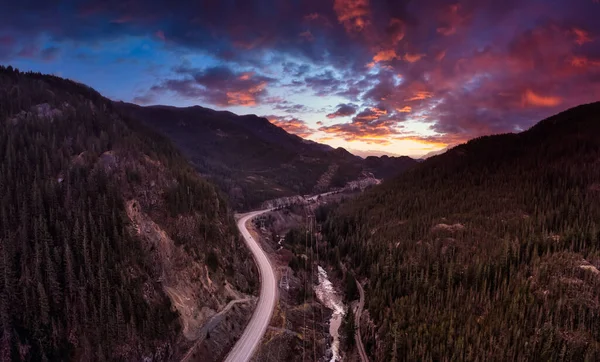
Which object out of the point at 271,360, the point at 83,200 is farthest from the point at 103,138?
the point at 271,360

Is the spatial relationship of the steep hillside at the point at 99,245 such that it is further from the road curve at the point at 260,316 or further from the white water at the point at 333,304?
the white water at the point at 333,304

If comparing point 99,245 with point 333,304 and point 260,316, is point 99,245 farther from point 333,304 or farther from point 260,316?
point 333,304

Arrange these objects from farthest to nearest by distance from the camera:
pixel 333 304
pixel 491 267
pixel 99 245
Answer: pixel 333 304, pixel 491 267, pixel 99 245

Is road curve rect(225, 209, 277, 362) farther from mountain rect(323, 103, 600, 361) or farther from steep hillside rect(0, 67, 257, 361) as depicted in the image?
mountain rect(323, 103, 600, 361)

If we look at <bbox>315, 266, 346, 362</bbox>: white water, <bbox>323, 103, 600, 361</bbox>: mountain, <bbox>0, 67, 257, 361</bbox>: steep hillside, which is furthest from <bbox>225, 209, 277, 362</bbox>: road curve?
<bbox>323, 103, 600, 361</bbox>: mountain

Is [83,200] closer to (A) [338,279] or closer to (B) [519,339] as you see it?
(A) [338,279]

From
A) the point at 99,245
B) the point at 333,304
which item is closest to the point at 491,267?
the point at 333,304
